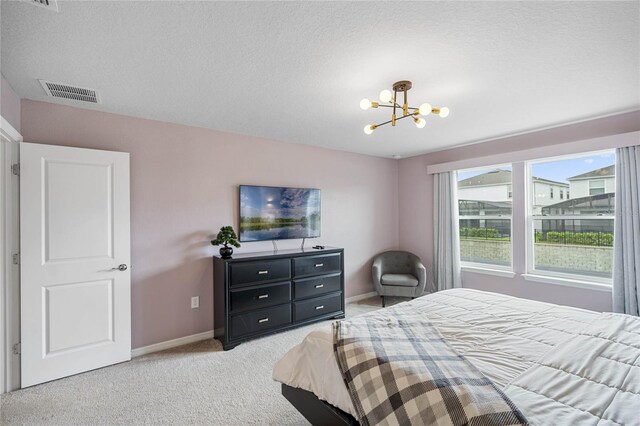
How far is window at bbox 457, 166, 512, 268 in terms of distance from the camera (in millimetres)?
4160

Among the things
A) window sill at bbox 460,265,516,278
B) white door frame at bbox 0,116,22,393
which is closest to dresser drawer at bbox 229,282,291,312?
white door frame at bbox 0,116,22,393

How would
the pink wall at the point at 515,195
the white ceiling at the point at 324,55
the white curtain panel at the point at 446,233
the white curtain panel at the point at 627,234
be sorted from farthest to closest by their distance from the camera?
the white curtain panel at the point at 446,233
the pink wall at the point at 515,195
the white curtain panel at the point at 627,234
the white ceiling at the point at 324,55

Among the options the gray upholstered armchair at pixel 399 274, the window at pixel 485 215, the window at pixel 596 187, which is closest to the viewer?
the window at pixel 596 187

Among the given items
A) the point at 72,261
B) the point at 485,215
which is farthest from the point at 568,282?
the point at 72,261

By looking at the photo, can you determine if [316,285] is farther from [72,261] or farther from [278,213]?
[72,261]

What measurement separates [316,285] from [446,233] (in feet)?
7.32

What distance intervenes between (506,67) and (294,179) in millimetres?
2736

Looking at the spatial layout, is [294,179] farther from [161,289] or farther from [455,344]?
[455,344]

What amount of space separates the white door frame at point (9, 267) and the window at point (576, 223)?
17.8ft

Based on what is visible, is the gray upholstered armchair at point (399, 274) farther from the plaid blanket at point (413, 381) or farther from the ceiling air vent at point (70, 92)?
the ceiling air vent at point (70, 92)

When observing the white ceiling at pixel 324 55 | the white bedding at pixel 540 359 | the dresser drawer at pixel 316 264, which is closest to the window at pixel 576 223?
the white ceiling at pixel 324 55

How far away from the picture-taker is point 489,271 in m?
4.16

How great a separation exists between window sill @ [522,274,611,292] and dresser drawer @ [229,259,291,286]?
3.11m

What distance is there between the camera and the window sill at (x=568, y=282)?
3235 millimetres
